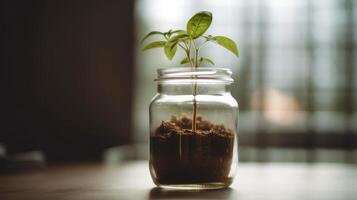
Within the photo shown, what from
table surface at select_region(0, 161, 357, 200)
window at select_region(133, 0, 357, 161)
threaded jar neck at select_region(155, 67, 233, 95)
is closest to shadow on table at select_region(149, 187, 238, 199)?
table surface at select_region(0, 161, 357, 200)

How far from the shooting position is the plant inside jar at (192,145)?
851 millimetres

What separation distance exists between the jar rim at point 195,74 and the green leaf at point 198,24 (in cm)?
6

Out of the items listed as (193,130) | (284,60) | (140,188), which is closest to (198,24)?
(193,130)

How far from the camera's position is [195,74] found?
0.87m

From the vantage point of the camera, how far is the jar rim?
87 cm

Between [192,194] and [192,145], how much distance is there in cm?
8

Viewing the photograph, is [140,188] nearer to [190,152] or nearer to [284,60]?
[190,152]

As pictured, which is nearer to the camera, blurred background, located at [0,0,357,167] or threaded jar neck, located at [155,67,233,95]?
threaded jar neck, located at [155,67,233,95]

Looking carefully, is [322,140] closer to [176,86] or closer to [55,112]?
[55,112]

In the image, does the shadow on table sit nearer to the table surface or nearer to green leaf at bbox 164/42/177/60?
the table surface

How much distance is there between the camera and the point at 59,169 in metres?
1.35

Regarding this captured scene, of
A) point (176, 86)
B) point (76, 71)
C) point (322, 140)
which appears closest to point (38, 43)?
Result: point (76, 71)

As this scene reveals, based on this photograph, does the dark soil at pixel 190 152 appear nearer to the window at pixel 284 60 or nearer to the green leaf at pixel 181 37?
the green leaf at pixel 181 37

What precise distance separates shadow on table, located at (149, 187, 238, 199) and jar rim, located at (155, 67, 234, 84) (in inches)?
7.1
